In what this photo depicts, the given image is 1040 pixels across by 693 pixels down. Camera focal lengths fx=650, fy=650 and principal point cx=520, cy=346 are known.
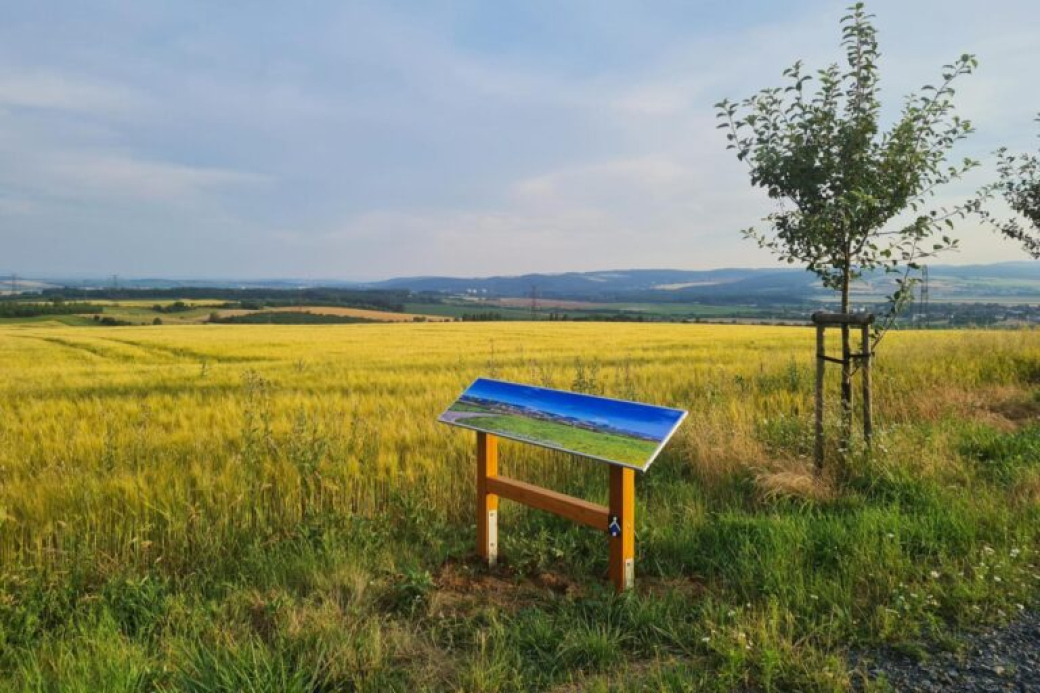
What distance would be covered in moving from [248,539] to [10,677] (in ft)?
5.58

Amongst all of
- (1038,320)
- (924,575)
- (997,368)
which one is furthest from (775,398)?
(1038,320)

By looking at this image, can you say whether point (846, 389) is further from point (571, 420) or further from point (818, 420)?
point (571, 420)

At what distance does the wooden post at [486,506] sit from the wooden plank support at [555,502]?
66mm

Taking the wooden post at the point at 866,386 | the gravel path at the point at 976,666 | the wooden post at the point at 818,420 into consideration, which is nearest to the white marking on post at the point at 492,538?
the gravel path at the point at 976,666

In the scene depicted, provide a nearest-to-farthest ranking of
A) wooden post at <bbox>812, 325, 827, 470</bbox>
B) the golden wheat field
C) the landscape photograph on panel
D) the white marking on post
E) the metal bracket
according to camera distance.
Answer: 1. the landscape photograph on panel
2. the metal bracket
3. the white marking on post
4. the golden wheat field
5. wooden post at <bbox>812, 325, 827, 470</bbox>

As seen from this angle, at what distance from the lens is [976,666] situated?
3072mm

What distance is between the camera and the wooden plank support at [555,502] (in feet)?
13.3

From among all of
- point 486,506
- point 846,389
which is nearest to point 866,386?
point 846,389

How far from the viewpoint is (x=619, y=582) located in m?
3.99

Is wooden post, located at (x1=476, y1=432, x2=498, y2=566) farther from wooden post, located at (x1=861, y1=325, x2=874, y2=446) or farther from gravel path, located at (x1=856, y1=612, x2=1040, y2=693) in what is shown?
wooden post, located at (x1=861, y1=325, x2=874, y2=446)

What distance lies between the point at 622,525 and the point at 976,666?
1.81 m

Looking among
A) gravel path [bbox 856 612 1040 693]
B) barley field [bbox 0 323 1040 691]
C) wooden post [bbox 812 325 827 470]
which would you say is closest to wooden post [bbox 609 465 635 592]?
barley field [bbox 0 323 1040 691]

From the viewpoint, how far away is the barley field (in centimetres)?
A: 320

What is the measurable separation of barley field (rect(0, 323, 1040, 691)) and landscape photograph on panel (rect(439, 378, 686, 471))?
895mm
